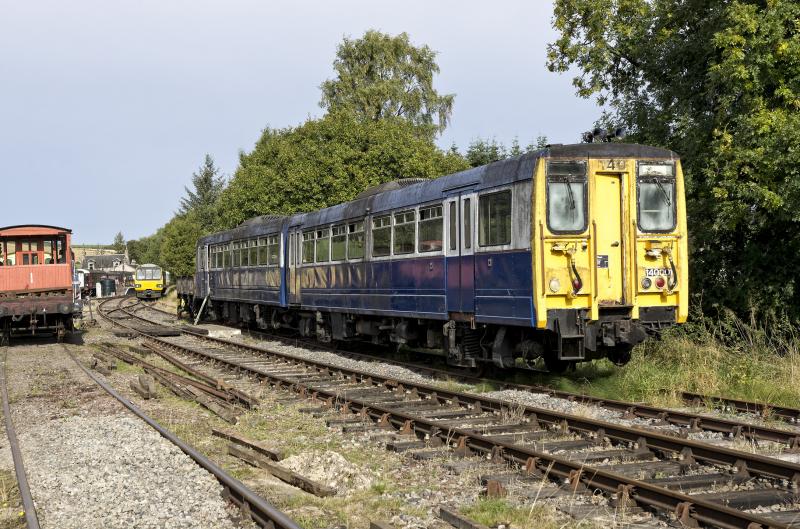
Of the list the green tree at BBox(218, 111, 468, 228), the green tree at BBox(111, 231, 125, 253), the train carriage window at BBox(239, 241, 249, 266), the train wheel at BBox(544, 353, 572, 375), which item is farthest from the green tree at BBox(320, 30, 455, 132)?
the green tree at BBox(111, 231, 125, 253)

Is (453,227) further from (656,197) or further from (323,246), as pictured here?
(323,246)

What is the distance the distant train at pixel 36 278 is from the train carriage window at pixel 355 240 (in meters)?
9.40

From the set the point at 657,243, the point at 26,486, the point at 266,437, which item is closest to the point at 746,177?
the point at 657,243

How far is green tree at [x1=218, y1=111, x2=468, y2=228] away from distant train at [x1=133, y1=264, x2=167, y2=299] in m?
28.5

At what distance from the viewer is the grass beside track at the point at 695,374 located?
11.1 meters

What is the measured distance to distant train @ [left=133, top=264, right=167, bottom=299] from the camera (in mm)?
62781

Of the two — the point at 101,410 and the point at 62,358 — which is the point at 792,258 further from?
the point at 62,358

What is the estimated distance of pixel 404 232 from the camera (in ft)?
50.3

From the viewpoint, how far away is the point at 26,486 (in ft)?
22.9

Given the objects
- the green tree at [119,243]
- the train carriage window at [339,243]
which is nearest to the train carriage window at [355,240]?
the train carriage window at [339,243]

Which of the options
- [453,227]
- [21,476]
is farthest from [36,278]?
[21,476]

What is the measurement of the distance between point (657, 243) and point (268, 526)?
7.70 metres

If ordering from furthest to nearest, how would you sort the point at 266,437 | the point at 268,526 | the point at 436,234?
1. the point at 436,234
2. the point at 266,437
3. the point at 268,526

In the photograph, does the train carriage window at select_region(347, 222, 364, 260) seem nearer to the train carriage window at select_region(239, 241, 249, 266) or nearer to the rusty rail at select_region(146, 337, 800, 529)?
the rusty rail at select_region(146, 337, 800, 529)
